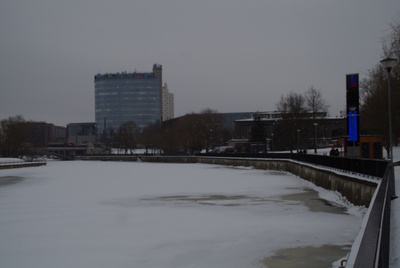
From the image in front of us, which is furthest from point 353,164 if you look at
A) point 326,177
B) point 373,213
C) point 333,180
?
point 373,213

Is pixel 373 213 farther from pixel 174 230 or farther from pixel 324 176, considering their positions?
pixel 324 176

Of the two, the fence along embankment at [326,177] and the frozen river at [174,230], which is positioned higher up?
the fence along embankment at [326,177]

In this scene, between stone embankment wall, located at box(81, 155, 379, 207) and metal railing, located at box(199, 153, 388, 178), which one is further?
stone embankment wall, located at box(81, 155, 379, 207)

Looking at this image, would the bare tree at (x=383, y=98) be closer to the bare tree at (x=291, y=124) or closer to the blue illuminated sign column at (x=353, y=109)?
the blue illuminated sign column at (x=353, y=109)

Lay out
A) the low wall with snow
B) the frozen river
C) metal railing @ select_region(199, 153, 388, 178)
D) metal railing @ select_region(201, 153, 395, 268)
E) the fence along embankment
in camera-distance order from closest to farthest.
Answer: metal railing @ select_region(201, 153, 395, 268) < the frozen river < metal railing @ select_region(199, 153, 388, 178) < the low wall with snow < the fence along embankment

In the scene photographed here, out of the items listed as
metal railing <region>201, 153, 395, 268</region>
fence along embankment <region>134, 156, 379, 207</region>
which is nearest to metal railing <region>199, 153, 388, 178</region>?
metal railing <region>201, 153, 395, 268</region>

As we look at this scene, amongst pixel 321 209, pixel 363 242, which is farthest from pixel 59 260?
pixel 321 209

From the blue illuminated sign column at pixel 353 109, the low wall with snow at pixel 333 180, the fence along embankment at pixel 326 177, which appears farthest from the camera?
the blue illuminated sign column at pixel 353 109

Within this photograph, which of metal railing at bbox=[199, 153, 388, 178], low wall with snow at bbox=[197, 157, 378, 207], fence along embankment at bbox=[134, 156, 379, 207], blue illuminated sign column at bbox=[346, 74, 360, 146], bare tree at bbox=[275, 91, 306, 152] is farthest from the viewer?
bare tree at bbox=[275, 91, 306, 152]

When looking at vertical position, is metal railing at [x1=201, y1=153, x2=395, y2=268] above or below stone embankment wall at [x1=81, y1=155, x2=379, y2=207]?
above

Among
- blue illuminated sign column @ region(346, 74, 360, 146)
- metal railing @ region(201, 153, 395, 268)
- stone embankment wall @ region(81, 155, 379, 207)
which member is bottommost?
stone embankment wall @ region(81, 155, 379, 207)

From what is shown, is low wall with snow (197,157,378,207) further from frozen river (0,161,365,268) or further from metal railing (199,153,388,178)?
frozen river (0,161,365,268)

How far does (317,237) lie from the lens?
1348cm

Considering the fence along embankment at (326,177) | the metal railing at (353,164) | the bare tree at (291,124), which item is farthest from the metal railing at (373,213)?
the bare tree at (291,124)
